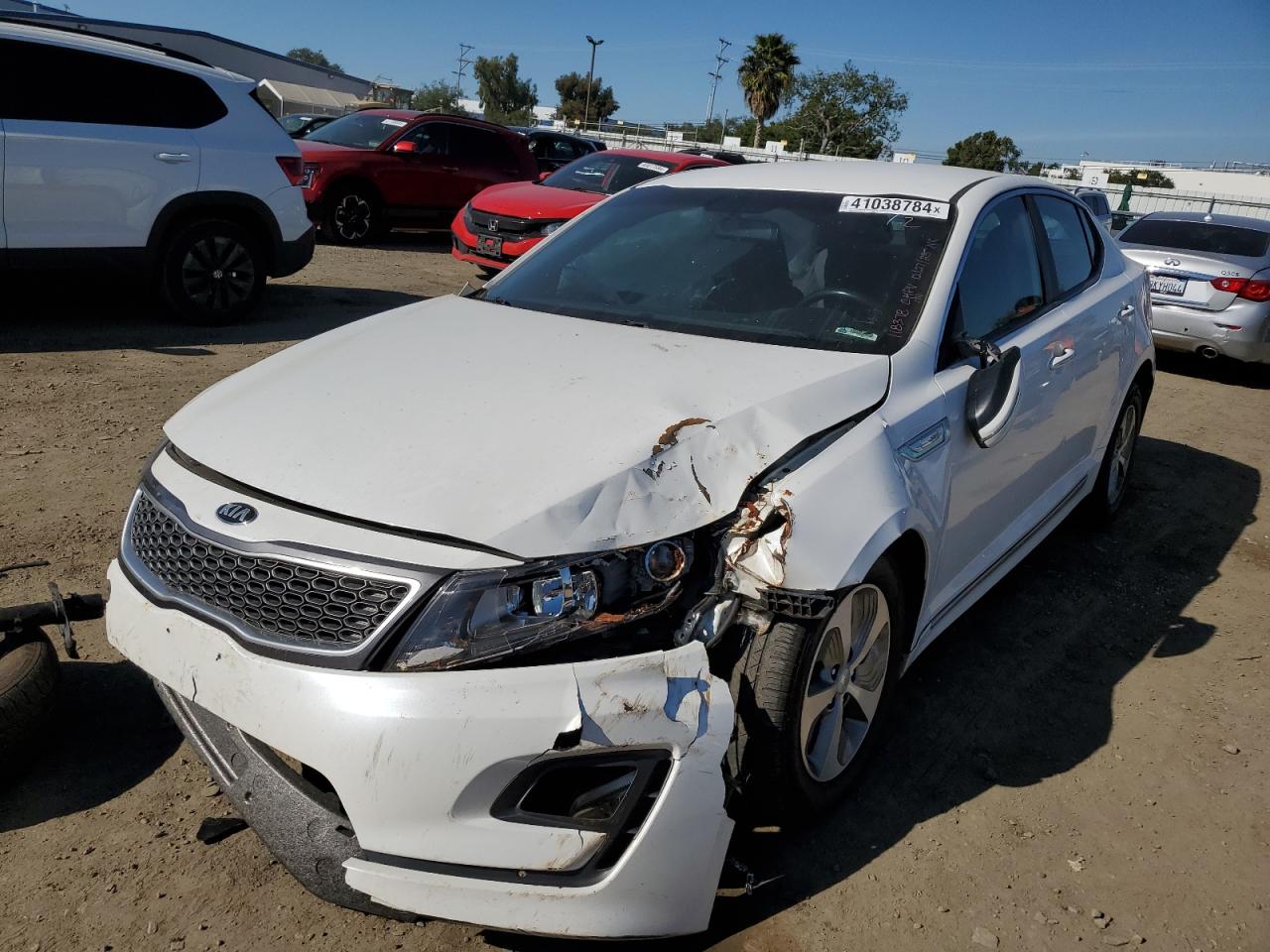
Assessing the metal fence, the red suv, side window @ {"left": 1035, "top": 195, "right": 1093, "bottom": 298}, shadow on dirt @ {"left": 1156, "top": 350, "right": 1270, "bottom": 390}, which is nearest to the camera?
side window @ {"left": 1035, "top": 195, "right": 1093, "bottom": 298}

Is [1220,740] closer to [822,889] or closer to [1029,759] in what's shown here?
[1029,759]

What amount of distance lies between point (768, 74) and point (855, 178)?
59.7m

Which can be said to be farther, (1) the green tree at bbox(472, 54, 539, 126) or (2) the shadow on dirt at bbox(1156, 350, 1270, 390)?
(1) the green tree at bbox(472, 54, 539, 126)

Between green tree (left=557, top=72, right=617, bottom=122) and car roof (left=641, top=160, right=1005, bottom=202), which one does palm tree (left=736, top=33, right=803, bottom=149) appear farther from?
car roof (left=641, top=160, right=1005, bottom=202)

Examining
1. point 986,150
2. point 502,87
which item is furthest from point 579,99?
point 986,150

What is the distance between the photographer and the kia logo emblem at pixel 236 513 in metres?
2.20

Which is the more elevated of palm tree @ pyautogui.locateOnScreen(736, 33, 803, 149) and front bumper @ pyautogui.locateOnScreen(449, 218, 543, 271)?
palm tree @ pyautogui.locateOnScreen(736, 33, 803, 149)

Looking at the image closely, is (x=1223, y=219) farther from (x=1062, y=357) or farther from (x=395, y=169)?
(x=395, y=169)

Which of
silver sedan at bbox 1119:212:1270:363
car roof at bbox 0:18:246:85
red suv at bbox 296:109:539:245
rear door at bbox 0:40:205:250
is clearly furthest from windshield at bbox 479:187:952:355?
red suv at bbox 296:109:539:245

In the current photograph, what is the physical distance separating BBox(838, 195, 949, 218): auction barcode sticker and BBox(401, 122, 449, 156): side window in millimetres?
10688

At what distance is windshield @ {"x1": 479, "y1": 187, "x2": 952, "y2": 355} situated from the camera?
3131 millimetres

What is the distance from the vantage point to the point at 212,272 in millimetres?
7797

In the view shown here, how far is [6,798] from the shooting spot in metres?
2.64

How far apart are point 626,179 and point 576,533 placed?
9863 millimetres
